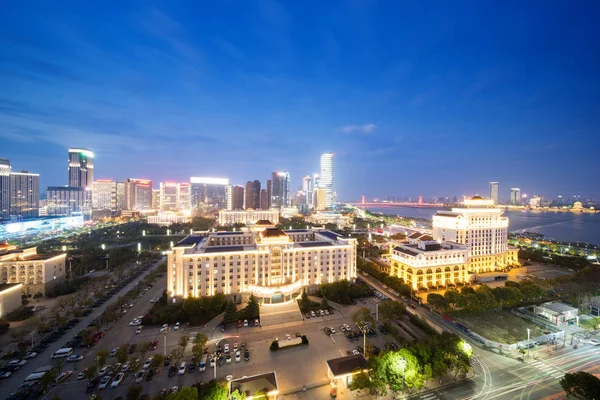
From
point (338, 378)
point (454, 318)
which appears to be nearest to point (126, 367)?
point (338, 378)

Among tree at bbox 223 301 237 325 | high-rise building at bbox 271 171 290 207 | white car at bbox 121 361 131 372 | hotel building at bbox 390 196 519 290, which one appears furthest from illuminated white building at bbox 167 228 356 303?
high-rise building at bbox 271 171 290 207

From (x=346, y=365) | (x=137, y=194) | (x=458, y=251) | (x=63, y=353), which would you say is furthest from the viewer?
(x=137, y=194)

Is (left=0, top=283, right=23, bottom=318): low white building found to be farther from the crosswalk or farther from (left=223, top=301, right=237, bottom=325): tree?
the crosswalk

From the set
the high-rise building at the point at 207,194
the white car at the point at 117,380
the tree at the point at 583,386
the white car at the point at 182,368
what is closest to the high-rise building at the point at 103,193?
the high-rise building at the point at 207,194

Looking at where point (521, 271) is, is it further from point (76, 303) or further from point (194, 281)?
point (76, 303)

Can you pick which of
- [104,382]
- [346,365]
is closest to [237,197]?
[104,382]

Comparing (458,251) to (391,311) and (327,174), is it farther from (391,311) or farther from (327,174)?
(327,174)
